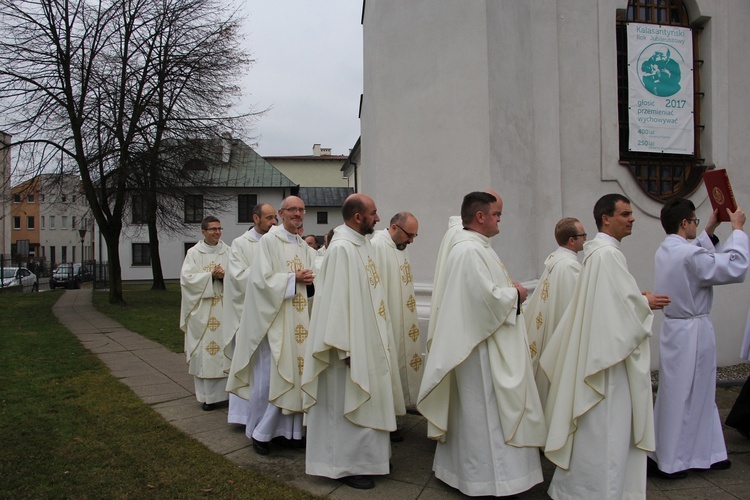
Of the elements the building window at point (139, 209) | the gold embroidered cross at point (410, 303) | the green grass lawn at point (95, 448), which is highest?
the building window at point (139, 209)

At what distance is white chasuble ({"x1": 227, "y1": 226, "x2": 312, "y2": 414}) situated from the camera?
4859mm

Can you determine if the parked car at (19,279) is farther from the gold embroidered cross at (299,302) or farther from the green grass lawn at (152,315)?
the gold embroidered cross at (299,302)

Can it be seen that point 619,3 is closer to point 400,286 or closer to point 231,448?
point 400,286

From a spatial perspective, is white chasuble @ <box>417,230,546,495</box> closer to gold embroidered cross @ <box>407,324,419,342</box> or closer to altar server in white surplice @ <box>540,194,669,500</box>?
altar server in white surplice @ <box>540,194,669,500</box>

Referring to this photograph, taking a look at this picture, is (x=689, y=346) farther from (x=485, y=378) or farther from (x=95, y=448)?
(x=95, y=448)

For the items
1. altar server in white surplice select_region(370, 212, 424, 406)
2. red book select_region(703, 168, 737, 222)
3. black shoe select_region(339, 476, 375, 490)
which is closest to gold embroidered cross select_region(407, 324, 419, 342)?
altar server in white surplice select_region(370, 212, 424, 406)

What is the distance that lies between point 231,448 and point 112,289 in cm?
1703

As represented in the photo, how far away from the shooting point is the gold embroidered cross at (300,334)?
16.5 feet

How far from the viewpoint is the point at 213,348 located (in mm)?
6664

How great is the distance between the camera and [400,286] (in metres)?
5.46

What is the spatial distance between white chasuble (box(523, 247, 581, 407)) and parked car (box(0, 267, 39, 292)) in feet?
93.4

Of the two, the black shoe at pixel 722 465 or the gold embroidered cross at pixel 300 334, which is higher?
the gold embroidered cross at pixel 300 334

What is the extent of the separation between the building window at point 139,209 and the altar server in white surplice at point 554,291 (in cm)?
1697

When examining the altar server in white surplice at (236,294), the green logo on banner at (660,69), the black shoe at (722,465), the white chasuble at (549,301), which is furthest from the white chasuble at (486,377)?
the green logo on banner at (660,69)
